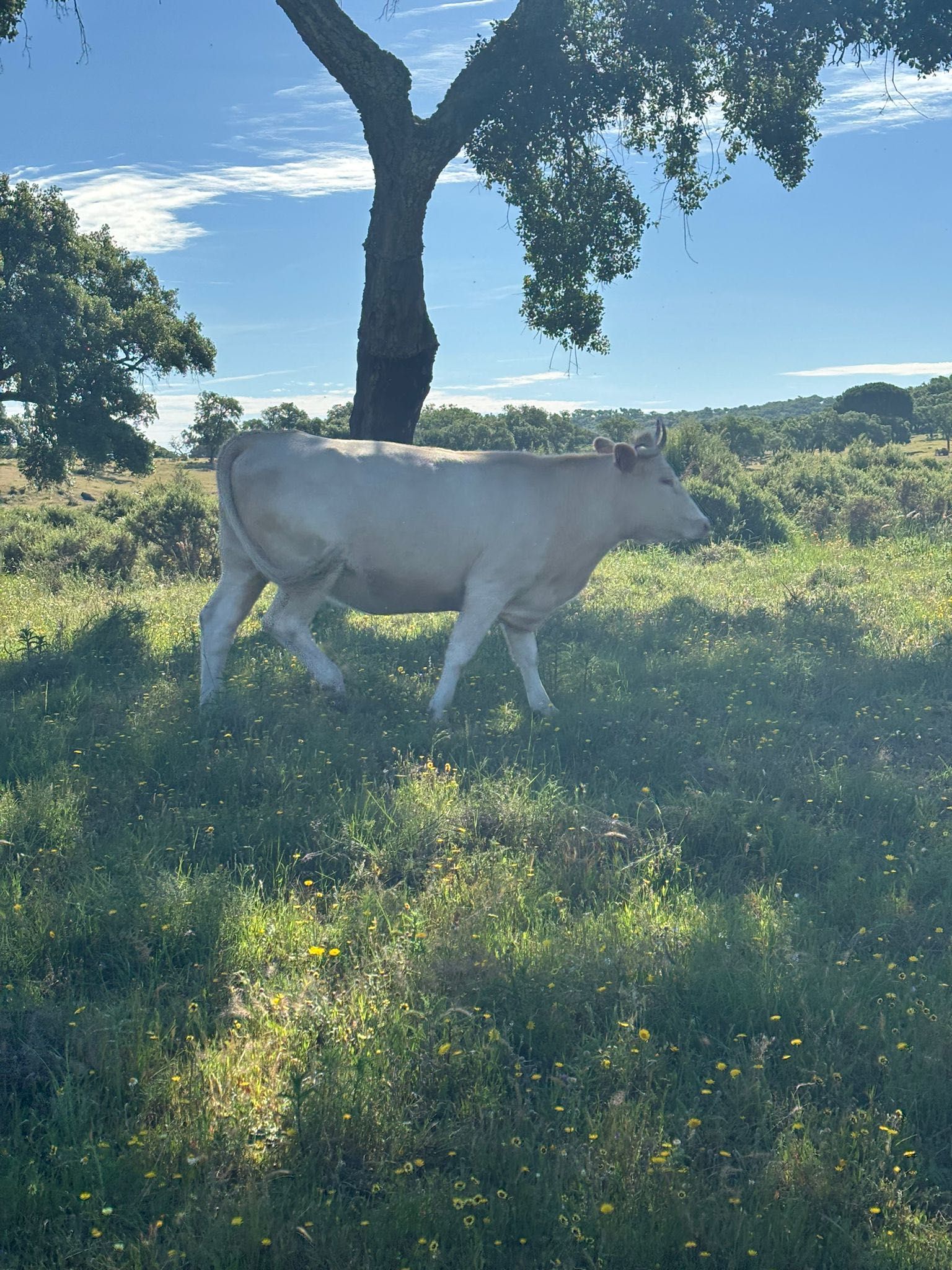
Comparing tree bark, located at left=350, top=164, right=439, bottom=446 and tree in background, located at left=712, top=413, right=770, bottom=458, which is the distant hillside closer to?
tree in background, located at left=712, top=413, right=770, bottom=458

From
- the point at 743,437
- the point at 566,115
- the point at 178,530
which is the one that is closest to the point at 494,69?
the point at 566,115

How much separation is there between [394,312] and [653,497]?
17.2 ft

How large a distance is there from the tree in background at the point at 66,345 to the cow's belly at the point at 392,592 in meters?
14.1

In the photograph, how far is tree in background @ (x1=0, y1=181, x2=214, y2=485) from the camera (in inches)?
794

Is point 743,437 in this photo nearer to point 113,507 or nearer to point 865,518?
point 865,518

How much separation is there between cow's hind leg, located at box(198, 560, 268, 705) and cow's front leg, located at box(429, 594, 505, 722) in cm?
157

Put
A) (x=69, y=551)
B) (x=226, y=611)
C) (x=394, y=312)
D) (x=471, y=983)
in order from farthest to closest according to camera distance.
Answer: (x=69, y=551)
(x=394, y=312)
(x=226, y=611)
(x=471, y=983)

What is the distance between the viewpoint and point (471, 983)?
4.22 meters

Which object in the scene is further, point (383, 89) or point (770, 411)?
point (770, 411)

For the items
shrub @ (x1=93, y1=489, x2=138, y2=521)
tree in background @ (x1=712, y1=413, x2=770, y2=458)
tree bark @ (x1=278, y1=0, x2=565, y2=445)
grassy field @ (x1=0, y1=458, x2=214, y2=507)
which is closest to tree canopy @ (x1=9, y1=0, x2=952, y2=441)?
tree bark @ (x1=278, y1=0, x2=565, y2=445)

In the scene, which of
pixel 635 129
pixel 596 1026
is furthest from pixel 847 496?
pixel 596 1026

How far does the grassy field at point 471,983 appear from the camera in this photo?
3.09 m

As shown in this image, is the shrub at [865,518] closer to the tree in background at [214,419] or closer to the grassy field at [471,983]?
the grassy field at [471,983]

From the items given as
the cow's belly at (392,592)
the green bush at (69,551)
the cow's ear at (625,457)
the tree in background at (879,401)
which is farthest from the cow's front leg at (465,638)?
the tree in background at (879,401)
